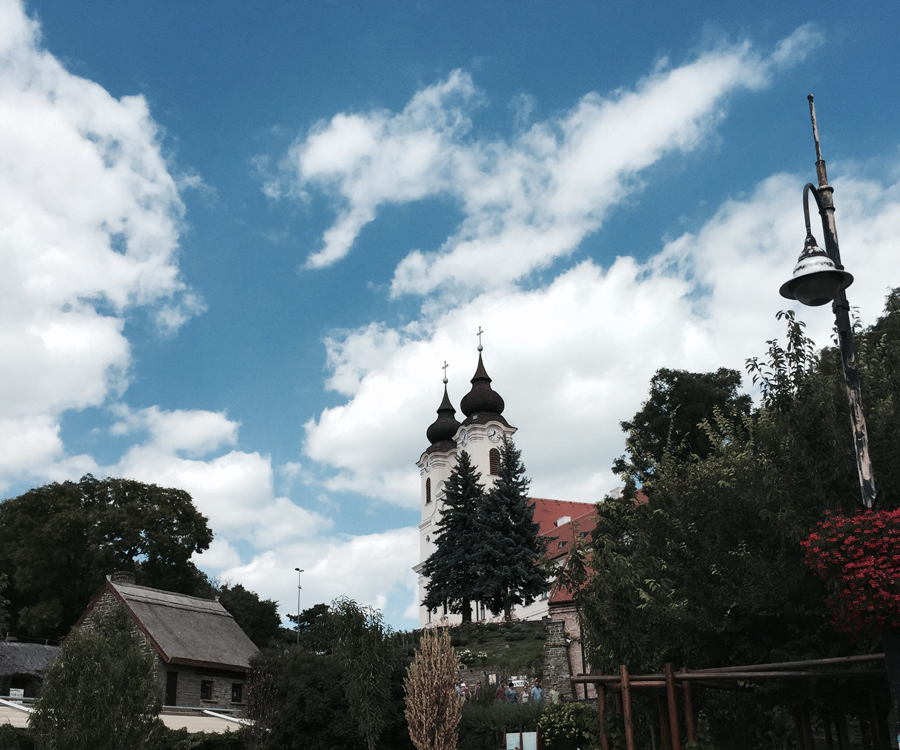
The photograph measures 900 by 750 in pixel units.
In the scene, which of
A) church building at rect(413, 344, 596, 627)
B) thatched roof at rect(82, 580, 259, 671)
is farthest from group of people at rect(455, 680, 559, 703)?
church building at rect(413, 344, 596, 627)

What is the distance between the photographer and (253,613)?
61250 mm

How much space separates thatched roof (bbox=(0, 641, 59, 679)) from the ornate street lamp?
103ft

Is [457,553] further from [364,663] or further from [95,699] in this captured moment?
[95,699]

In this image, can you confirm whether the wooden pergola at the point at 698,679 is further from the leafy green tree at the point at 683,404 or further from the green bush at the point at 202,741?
the leafy green tree at the point at 683,404

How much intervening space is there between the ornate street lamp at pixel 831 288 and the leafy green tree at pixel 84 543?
45.4 meters

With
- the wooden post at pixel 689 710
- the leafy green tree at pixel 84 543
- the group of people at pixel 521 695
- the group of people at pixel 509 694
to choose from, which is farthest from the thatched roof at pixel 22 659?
the wooden post at pixel 689 710

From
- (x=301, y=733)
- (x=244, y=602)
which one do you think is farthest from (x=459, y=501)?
(x=301, y=733)

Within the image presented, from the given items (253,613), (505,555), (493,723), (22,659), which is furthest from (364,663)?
(253,613)

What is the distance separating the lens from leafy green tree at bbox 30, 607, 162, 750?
15.0 meters

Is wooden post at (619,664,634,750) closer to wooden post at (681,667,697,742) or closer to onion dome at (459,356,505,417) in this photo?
wooden post at (681,667,697,742)

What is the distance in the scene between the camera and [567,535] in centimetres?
6700

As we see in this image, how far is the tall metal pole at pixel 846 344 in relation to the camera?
8.55 metres

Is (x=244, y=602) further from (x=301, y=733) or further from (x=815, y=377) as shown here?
(x=815, y=377)

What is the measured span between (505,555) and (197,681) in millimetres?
24464
